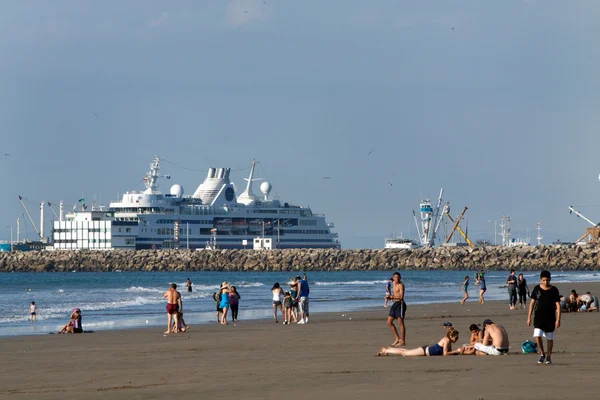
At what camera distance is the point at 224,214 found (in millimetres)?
148875

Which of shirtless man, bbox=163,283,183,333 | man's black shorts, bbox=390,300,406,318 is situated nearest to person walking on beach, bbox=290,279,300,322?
shirtless man, bbox=163,283,183,333

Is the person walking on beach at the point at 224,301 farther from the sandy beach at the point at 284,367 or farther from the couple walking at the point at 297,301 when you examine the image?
the sandy beach at the point at 284,367

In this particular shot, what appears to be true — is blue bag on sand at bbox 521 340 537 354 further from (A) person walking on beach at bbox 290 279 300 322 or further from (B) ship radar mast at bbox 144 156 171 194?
(B) ship radar mast at bbox 144 156 171 194

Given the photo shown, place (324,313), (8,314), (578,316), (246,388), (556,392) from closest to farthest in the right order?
(556,392)
(246,388)
(578,316)
(324,313)
(8,314)

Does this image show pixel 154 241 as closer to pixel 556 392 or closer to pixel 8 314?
pixel 8 314

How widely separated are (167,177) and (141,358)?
136552 millimetres

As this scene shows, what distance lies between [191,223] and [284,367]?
130 meters

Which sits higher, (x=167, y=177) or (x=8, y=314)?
(x=167, y=177)

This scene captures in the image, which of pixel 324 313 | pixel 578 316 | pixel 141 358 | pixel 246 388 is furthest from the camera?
pixel 324 313

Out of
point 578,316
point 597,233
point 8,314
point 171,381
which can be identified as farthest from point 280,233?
point 171,381

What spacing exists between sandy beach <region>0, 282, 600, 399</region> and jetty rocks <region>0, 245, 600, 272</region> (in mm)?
96892

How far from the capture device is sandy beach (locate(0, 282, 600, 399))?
42.3 feet

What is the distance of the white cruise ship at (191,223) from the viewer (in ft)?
470

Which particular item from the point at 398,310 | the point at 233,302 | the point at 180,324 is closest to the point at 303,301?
the point at 233,302
